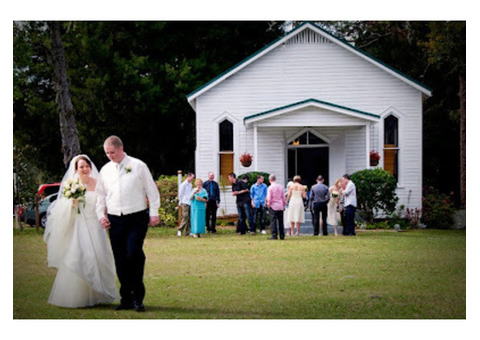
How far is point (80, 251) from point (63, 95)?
46.2ft

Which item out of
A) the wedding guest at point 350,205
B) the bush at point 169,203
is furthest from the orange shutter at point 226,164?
the wedding guest at point 350,205

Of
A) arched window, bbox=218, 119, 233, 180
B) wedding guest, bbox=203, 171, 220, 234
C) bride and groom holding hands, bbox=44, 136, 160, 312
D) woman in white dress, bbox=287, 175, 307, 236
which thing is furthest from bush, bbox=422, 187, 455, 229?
bride and groom holding hands, bbox=44, 136, 160, 312

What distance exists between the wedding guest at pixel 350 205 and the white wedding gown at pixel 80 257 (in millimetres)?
10267

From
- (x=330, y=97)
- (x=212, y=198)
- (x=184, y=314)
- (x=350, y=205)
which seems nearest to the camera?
(x=184, y=314)

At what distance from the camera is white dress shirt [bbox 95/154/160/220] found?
8.44m

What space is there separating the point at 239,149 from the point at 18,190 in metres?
7.74

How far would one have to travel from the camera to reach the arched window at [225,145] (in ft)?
77.7

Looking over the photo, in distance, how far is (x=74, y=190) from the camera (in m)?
9.11

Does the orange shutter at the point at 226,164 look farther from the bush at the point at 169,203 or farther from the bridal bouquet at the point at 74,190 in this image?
the bridal bouquet at the point at 74,190

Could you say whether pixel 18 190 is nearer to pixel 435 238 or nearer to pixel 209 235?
pixel 209 235

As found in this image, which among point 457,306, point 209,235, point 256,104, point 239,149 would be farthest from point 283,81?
point 457,306

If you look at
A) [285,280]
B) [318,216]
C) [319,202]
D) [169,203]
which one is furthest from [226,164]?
[285,280]

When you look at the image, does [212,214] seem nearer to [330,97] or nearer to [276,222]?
[276,222]

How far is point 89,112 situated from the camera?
3012cm
